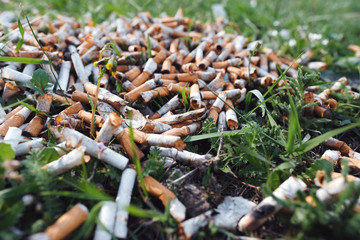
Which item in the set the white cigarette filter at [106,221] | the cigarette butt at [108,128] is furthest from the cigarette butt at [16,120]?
the white cigarette filter at [106,221]

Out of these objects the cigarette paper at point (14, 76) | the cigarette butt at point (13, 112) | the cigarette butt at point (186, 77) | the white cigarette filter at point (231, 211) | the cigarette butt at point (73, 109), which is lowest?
the white cigarette filter at point (231, 211)

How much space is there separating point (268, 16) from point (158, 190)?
164 inches

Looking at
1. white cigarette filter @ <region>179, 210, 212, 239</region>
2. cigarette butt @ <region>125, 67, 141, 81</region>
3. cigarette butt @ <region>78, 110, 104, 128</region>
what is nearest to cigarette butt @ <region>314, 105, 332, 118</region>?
white cigarette filter @ <region>179, 210, 212, 239</region>

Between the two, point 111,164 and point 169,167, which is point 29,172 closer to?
point 111,164

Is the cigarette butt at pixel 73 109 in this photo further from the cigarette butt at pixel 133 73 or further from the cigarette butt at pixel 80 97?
the cigarette butt at pixel 133 73

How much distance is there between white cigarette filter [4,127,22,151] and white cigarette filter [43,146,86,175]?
36 centimetres

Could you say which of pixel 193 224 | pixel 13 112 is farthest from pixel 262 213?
pixel 13 112

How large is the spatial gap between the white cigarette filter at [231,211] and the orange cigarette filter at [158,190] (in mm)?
317

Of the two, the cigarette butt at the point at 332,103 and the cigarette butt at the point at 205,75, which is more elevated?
the cigarette butt at the point at 205,75

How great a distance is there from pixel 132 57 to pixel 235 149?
59.8 inches

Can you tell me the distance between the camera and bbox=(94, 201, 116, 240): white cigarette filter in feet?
4.71

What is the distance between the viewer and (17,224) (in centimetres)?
143

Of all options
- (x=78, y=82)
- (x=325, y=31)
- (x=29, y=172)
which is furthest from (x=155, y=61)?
(x=325, y=31)

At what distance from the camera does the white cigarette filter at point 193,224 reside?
1.50 meters
